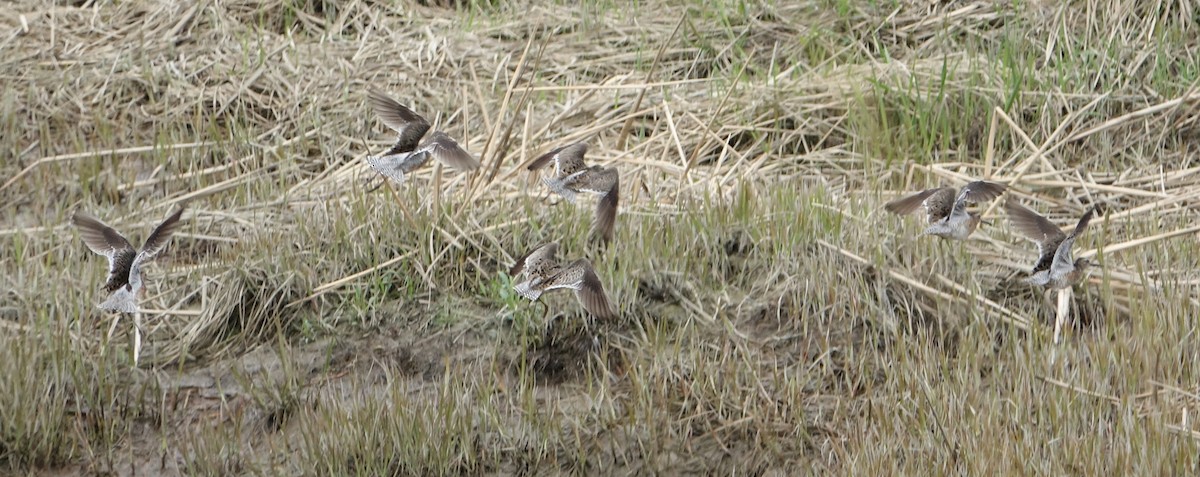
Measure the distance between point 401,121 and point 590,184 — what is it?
66cm

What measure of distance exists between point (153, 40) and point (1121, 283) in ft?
13.0

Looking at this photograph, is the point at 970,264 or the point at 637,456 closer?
the point at 637,456

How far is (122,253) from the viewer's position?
4.29 meters

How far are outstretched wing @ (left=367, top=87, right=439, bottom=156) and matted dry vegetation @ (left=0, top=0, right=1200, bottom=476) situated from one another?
10.8 inches

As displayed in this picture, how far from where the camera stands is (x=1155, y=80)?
577cm

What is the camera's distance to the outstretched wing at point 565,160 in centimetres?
438

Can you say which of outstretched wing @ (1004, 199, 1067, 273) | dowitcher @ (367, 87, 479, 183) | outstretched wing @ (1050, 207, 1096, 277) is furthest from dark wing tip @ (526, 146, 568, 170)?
outstretched wing @ (1050, 207, 1096, 277)

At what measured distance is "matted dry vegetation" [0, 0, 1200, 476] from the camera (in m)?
4.12

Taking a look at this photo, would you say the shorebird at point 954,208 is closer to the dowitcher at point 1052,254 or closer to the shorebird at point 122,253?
the dowitcher at point 1052,254

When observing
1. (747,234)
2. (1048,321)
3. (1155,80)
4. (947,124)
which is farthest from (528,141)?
(1155,80)

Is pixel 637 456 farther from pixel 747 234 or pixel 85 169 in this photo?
pixel 85 169

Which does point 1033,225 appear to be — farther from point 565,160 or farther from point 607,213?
point 565,160

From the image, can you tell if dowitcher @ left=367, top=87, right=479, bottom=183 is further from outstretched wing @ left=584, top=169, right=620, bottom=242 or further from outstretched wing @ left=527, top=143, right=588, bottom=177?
outstretched wing @ left=584, top=169, right=620, bottom=242

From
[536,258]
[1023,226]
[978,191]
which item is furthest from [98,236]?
[1023,226]
